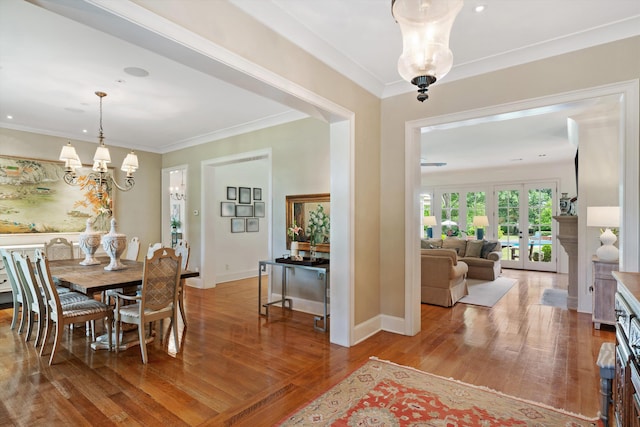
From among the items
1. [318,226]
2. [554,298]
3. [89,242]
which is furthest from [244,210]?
[554,298]

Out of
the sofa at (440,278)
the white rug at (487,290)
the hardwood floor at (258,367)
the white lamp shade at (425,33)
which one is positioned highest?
the white lamp shade at (425,33)

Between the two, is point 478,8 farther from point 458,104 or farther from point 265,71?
point 265,71

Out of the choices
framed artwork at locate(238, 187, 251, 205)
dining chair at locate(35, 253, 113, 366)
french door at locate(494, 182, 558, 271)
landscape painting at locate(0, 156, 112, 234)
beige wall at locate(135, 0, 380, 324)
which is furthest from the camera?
french door at locate(494, 182, 558, 271)

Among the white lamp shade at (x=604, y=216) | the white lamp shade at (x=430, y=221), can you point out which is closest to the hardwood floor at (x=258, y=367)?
the white lamp shade at (x=604, y=216)

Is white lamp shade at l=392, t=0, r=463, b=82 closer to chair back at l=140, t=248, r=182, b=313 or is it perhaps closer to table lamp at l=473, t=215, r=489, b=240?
chair back at l=140, t=248, r=182, b=313

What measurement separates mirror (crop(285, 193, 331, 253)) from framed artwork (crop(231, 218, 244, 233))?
2528mm

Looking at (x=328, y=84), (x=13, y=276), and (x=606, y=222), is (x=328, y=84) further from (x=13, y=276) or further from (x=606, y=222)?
(x=13, y=276)

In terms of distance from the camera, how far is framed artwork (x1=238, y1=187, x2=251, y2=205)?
7.28 metres

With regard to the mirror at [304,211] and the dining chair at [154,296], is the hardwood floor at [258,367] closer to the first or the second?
the dining chair at [154,296]

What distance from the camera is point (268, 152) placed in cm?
525

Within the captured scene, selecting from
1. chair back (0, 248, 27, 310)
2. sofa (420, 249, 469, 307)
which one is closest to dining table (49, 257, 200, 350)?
chair back (0, 248, 27, 310)

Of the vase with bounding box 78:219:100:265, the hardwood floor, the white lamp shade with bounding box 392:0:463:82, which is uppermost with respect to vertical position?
the white lamp shade with bounding box 392:0:463:82

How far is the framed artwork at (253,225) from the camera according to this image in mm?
7449

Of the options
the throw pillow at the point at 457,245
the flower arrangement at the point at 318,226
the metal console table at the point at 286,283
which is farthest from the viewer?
the throw pillow at the point at 457,245
